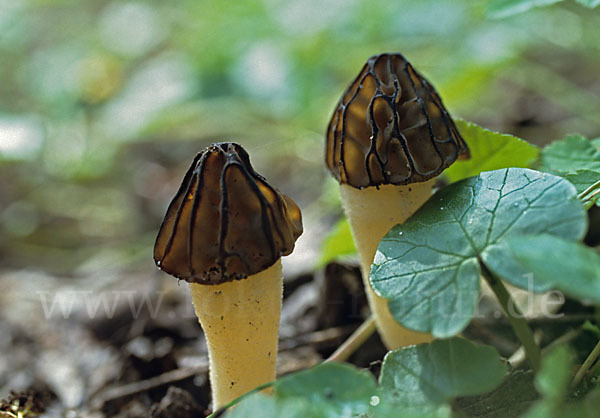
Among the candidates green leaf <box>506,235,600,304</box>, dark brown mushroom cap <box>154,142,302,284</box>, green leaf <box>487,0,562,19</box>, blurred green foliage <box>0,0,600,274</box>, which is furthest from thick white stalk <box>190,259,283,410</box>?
blurred green foliage <box>0,0,600,274</box>

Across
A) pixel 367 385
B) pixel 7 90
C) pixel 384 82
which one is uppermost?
pixel 384 82

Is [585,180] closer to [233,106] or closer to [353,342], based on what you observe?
[353,342]

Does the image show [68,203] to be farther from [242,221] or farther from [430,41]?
[242,221]

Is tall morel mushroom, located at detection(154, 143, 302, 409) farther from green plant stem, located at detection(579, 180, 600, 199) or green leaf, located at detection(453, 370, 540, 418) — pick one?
green plant stem, located at detection(579, 180, 600, 199)

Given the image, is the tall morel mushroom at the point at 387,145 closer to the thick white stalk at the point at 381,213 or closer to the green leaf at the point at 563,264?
the thick white stalk at the point at 381,213

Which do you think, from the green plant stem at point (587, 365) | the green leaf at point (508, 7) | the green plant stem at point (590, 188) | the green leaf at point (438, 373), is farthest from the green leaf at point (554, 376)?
the green leaf at point (508, 7)

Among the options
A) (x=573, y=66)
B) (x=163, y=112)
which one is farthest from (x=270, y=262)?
(x=573, y=66)
